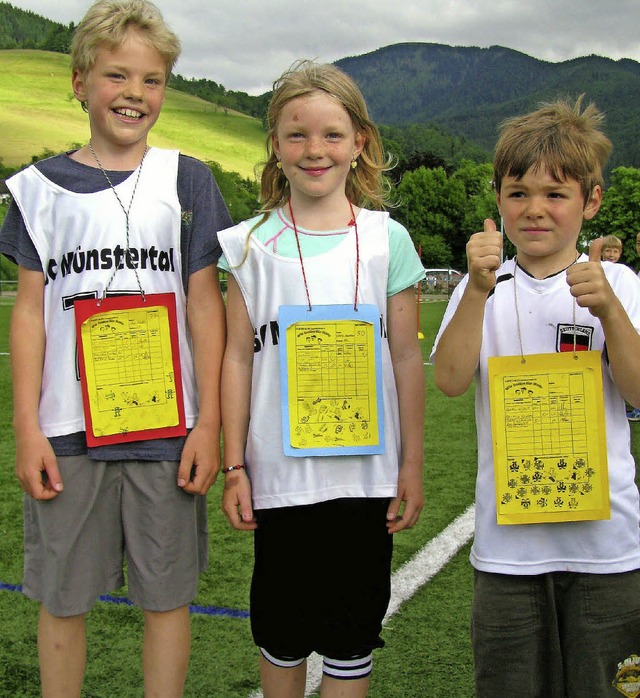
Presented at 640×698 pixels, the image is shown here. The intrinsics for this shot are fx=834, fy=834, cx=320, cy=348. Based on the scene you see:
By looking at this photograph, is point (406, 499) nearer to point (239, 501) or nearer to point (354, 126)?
point (239, 501)

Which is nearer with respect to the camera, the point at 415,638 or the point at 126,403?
the point at 126,403

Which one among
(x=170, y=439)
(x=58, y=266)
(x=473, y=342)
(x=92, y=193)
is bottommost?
(x=170, y=439)

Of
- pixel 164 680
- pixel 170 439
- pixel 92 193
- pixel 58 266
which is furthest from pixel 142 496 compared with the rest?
pixel 92 193

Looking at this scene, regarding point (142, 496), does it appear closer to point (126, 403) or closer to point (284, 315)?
point (126, 403)

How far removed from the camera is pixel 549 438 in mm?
1823

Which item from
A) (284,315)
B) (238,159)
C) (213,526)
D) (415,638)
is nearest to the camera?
(284,315)

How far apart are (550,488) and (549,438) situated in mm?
108

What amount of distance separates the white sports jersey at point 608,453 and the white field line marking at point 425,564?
1.01 m

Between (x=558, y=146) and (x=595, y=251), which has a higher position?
(x=558, y=146)

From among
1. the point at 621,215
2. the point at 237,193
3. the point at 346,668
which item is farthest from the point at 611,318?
the point at 237,193

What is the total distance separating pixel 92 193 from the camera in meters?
1.98

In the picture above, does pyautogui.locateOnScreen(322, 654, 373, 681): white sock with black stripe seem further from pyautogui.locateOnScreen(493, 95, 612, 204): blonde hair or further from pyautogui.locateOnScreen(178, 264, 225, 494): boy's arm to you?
pyautogui.locateOnScreen(493, 95, 612, 204): blonde hair

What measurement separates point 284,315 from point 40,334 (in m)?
0.59

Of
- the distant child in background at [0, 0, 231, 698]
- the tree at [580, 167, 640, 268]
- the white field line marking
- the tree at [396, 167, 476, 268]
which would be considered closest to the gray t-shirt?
the distant child in background at [0, 0, 231, 698]
